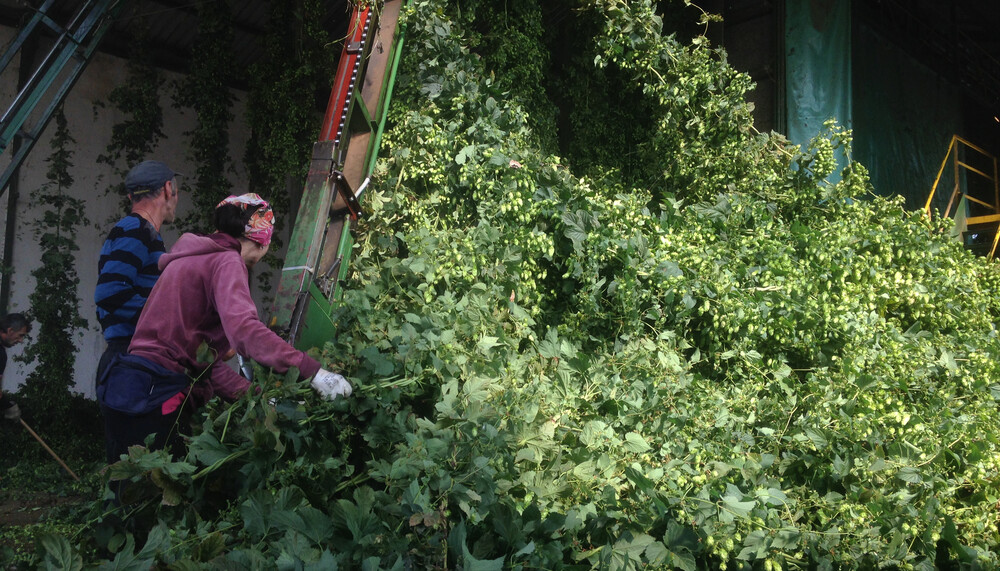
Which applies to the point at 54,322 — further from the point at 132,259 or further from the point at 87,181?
the point at 132,259

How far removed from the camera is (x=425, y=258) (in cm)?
372

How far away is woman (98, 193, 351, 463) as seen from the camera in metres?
2.81

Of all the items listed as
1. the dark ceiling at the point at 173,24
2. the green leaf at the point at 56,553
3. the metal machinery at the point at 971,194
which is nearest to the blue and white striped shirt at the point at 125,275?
the green leaf at the point at 56,553

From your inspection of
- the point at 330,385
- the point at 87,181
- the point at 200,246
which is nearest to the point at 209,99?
the point at 87,181

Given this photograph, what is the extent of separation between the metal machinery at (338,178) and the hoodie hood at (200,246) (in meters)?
0.45

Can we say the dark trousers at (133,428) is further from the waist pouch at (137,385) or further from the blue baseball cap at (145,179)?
the blue baseball cap at (145,179)

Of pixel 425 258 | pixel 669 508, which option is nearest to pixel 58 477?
pixel 425 258

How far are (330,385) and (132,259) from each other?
1421mm

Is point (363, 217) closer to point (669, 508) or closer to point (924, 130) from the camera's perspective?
point (669, 508)

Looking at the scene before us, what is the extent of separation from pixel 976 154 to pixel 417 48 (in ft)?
31.3

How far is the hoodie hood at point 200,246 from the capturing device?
294 centimetres

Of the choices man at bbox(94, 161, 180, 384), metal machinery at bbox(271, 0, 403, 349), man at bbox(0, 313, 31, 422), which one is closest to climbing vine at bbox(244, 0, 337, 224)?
man at bbox(0, 313, 31, 422)

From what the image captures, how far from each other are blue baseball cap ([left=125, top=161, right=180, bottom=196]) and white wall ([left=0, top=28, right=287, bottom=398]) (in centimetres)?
590

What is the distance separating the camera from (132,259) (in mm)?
3320
